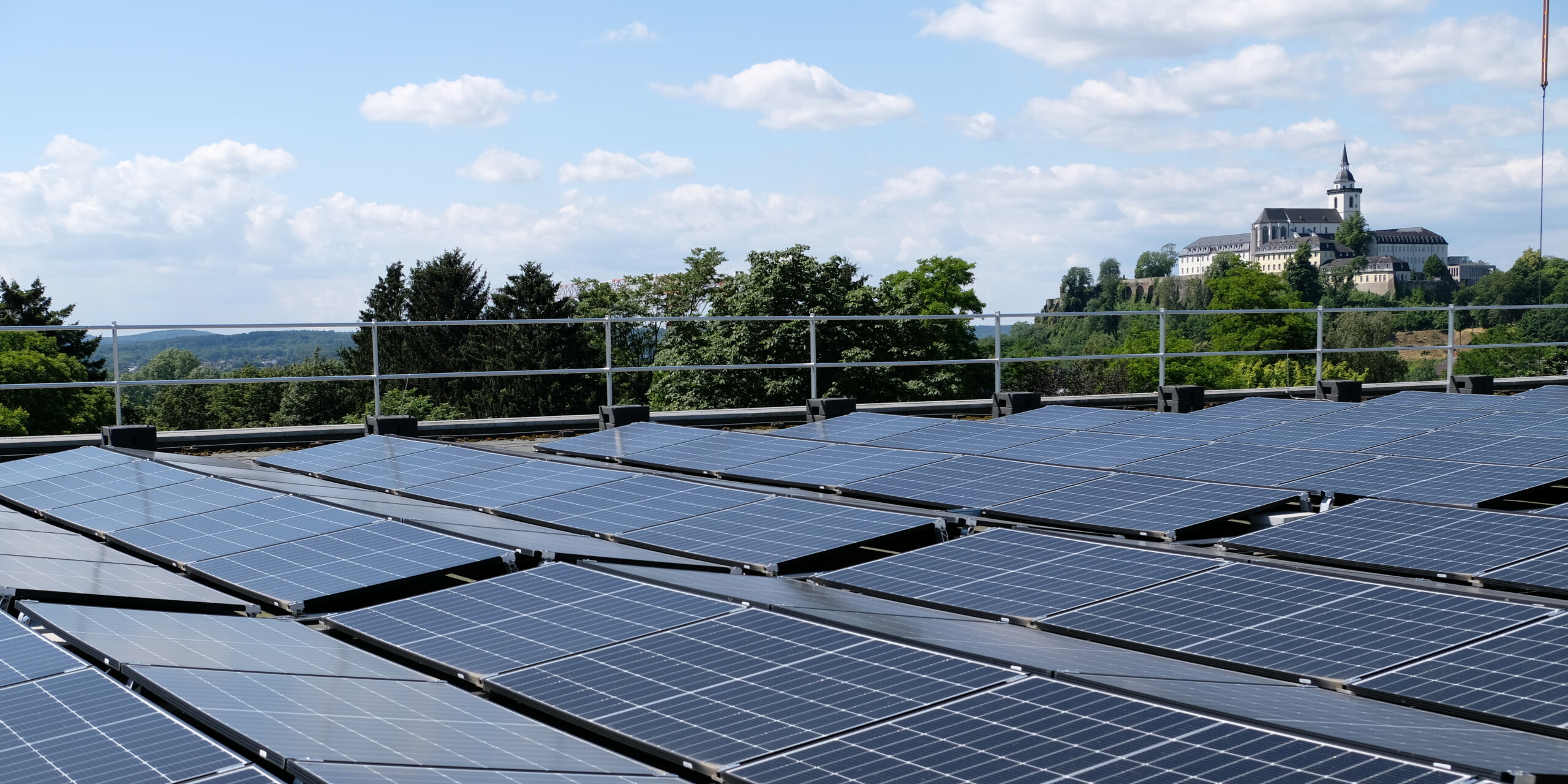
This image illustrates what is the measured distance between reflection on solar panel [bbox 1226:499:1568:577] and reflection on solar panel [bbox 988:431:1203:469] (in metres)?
2.36

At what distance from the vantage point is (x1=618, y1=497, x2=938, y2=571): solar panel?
21.0 ft

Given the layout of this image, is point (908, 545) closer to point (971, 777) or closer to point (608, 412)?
point (971, 777)

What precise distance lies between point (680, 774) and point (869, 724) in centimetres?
53

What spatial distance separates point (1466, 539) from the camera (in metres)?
6.09

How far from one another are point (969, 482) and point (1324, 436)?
12.5 ft

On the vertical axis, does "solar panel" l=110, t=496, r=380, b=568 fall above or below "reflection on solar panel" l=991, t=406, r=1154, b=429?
below

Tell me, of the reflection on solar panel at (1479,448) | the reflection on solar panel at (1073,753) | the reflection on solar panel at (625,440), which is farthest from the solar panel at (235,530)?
the reflection on solar panel at (1479,448)

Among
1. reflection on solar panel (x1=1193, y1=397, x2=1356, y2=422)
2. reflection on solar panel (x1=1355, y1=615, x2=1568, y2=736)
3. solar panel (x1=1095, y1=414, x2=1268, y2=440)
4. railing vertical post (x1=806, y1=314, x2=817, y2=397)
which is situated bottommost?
reflection on solar panel (x1=1355, y1=615, x2=1568, y2=736)

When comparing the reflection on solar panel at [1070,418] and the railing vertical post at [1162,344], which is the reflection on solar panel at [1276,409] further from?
the railing vertical post at [1162,344]

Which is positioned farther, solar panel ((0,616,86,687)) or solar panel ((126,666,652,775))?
solar panel ((0,616,86,687))

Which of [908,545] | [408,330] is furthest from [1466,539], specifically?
[408,330]

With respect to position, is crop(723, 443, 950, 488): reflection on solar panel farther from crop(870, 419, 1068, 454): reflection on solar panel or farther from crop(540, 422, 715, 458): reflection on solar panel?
crop(540, 422, 715, 458): reflection on solar panel

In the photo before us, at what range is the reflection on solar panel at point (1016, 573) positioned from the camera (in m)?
5.36

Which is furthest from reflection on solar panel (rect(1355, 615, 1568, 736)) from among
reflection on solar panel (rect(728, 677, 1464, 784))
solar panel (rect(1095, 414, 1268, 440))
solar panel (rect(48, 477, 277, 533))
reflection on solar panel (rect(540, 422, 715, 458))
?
reflection on solar panel (rect(540, 422, 715, 458))
